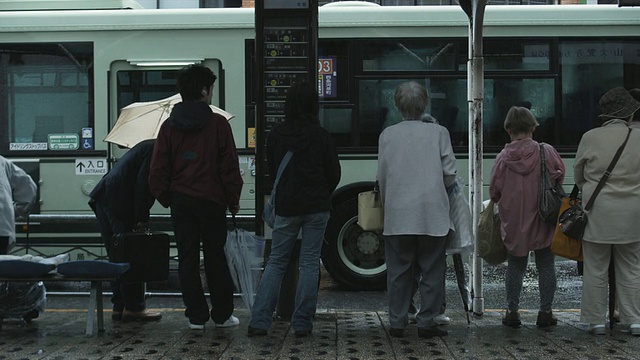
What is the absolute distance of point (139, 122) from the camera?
9125mm

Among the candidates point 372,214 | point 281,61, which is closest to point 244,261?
point 372,214

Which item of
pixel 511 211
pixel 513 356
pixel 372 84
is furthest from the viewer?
pixel 372 84

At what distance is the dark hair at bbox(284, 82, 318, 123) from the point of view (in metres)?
6.55

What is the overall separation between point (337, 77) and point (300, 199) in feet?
13.4

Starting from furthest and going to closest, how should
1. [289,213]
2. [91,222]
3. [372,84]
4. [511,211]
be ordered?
[372,84], [91,222], [511,211], [289,213]

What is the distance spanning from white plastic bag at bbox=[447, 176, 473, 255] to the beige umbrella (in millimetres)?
3089

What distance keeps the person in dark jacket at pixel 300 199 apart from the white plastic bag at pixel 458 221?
88 cm

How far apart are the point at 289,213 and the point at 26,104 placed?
516 centimetres

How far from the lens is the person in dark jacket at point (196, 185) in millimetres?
6613

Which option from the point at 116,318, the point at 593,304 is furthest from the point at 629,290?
the point at 116,318

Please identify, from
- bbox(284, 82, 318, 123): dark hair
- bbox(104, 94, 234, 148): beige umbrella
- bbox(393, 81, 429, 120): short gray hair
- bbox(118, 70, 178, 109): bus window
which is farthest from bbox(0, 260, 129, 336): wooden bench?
bbox(118, 70, 178, 109): bus window

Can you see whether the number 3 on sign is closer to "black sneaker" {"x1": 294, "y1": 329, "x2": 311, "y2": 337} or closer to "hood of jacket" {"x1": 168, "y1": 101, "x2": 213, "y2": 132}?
"hood of jacket" {"x1": 168, "y1": 101, "x2": 213, "y2": 132}

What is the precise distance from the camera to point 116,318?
7418 mm

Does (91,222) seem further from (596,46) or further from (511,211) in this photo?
(596,46)
